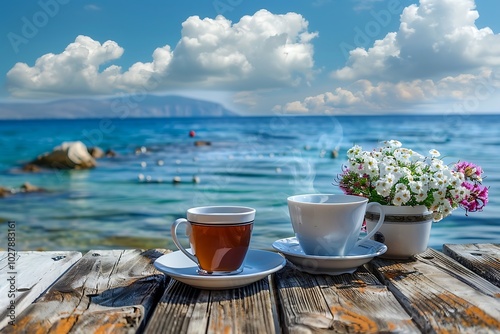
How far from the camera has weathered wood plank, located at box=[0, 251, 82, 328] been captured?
981 millimetres

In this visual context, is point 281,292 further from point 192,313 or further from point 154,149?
point 154,149

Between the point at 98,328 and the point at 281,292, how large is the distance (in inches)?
13.3

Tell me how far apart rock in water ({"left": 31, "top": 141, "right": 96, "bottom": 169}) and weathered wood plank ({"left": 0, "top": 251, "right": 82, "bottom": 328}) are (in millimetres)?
8822

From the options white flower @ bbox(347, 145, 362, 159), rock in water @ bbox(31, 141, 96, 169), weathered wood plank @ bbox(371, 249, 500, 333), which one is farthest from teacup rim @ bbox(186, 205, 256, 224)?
rock in water @ bbox(31, 141, 96, 169)

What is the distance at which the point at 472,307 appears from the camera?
927 mm

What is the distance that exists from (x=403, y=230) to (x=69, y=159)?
9.69 meters

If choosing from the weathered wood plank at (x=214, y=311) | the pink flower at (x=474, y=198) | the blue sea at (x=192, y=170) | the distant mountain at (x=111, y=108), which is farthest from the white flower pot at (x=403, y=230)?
the distant mountain at (x=111, y=108)

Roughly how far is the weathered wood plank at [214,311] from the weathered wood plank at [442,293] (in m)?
0.24

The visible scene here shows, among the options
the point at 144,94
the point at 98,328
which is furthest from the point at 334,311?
the point at 144,94

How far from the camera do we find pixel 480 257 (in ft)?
4.27

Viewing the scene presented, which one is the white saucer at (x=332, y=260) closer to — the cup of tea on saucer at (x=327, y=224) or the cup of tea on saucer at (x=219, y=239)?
the cup of tea on saucer at (x=327, y=224)

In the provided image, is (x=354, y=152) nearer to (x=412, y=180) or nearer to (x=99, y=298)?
(x=412, y=180)

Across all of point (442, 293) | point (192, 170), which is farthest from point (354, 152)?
point (192, 170)

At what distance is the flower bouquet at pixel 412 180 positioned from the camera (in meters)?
1.28
